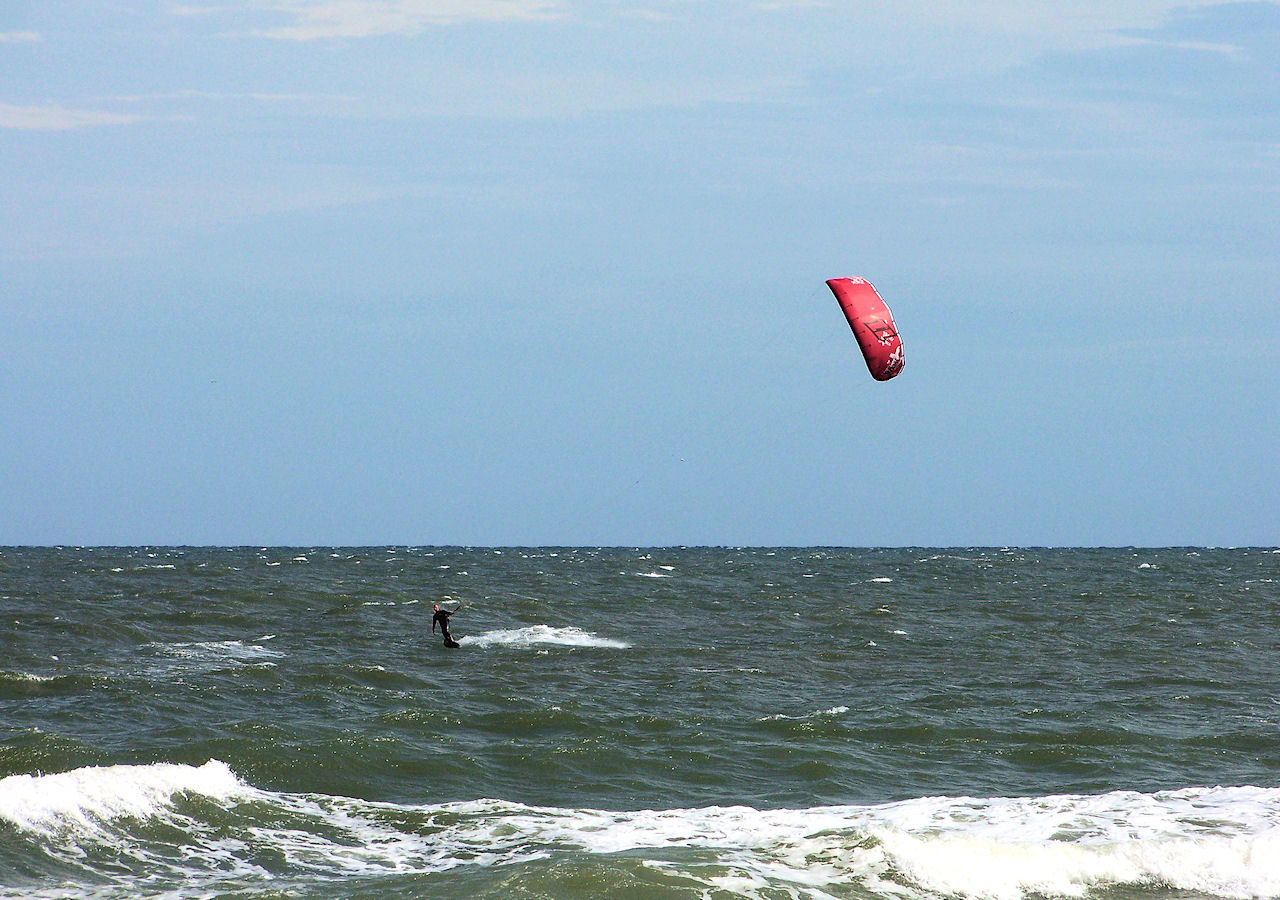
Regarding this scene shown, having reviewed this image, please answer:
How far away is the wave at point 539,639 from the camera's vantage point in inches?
1064

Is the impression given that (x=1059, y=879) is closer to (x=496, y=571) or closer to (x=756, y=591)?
(x=756, y=591)

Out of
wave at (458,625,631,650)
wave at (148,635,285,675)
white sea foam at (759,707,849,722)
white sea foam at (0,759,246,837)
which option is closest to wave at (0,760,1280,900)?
white sea foam at (0,759,246,837)

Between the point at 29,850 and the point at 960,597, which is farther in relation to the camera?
the point at 960,597

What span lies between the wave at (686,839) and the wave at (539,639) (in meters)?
13.5

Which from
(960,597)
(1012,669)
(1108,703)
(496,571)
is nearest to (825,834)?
(1108,703)

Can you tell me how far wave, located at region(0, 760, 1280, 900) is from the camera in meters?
10.8

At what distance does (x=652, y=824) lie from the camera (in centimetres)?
1255

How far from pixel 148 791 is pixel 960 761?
9.17 metres

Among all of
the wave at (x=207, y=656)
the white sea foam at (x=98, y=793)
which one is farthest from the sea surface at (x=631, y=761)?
the wave at (x=207, y=656)

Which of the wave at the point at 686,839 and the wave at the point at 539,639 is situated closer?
the wave at the point at 686,839

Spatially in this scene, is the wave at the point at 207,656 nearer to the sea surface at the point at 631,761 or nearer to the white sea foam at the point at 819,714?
the sea surface at the point at 631,761

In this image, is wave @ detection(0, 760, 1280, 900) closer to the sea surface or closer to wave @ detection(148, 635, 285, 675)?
the sea surface

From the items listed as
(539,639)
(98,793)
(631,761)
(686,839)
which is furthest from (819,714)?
(539,639)

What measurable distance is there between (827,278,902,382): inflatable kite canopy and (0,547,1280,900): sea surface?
17.3 feet
